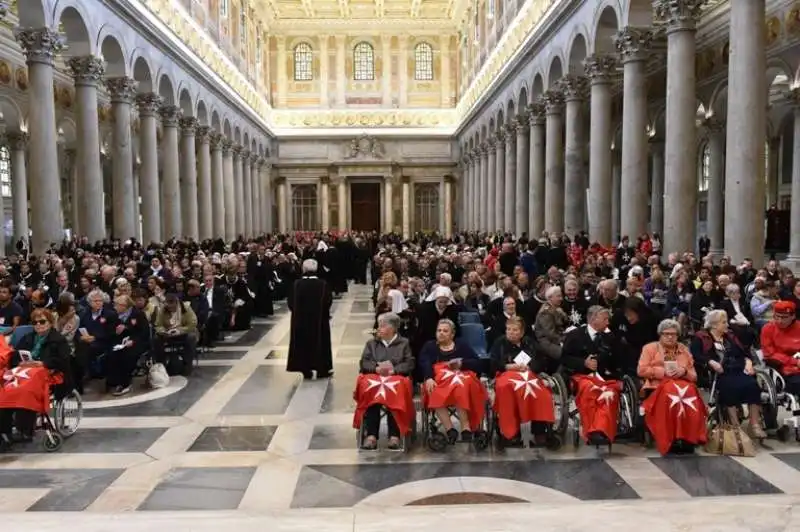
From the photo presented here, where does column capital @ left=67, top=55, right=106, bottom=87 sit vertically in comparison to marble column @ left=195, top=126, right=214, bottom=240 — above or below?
above

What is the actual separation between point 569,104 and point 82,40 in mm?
14936

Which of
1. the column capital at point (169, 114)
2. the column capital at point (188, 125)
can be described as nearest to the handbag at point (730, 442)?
the column capital at point (169, 114)

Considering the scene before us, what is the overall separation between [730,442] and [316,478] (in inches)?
149

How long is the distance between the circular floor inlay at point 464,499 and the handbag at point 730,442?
226cm

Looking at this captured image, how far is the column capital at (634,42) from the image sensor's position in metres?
18.3

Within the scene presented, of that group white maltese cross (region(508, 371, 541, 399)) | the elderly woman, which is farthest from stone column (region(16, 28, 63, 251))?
the elderly woman

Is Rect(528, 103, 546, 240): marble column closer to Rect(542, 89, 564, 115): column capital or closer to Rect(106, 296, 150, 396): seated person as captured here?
Rect(542, 89, 564, 115): column capital

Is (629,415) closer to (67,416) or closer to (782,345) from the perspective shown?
(782,345)

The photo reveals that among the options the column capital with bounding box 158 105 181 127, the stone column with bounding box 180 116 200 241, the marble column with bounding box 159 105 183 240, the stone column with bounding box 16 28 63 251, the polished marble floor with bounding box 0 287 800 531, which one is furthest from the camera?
the stone column with bounding box 180 116 200 241

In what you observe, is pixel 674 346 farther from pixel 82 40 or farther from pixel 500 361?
pixel 82 40

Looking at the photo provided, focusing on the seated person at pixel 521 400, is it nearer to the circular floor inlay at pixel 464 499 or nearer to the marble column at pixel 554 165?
the circular floor inlay at pixel 464 499

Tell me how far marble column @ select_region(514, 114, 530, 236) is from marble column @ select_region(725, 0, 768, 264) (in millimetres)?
17977

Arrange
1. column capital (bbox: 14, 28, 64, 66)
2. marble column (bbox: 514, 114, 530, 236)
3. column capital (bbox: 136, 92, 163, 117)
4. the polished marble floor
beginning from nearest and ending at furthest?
the polished marble floor, column capital (bbox: 14, 28, 64, 66), column capital (bbox: 136, 92, 163, 117), marble column (bbox: 514, 114, 530, 236)

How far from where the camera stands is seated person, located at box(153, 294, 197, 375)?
10.5m
